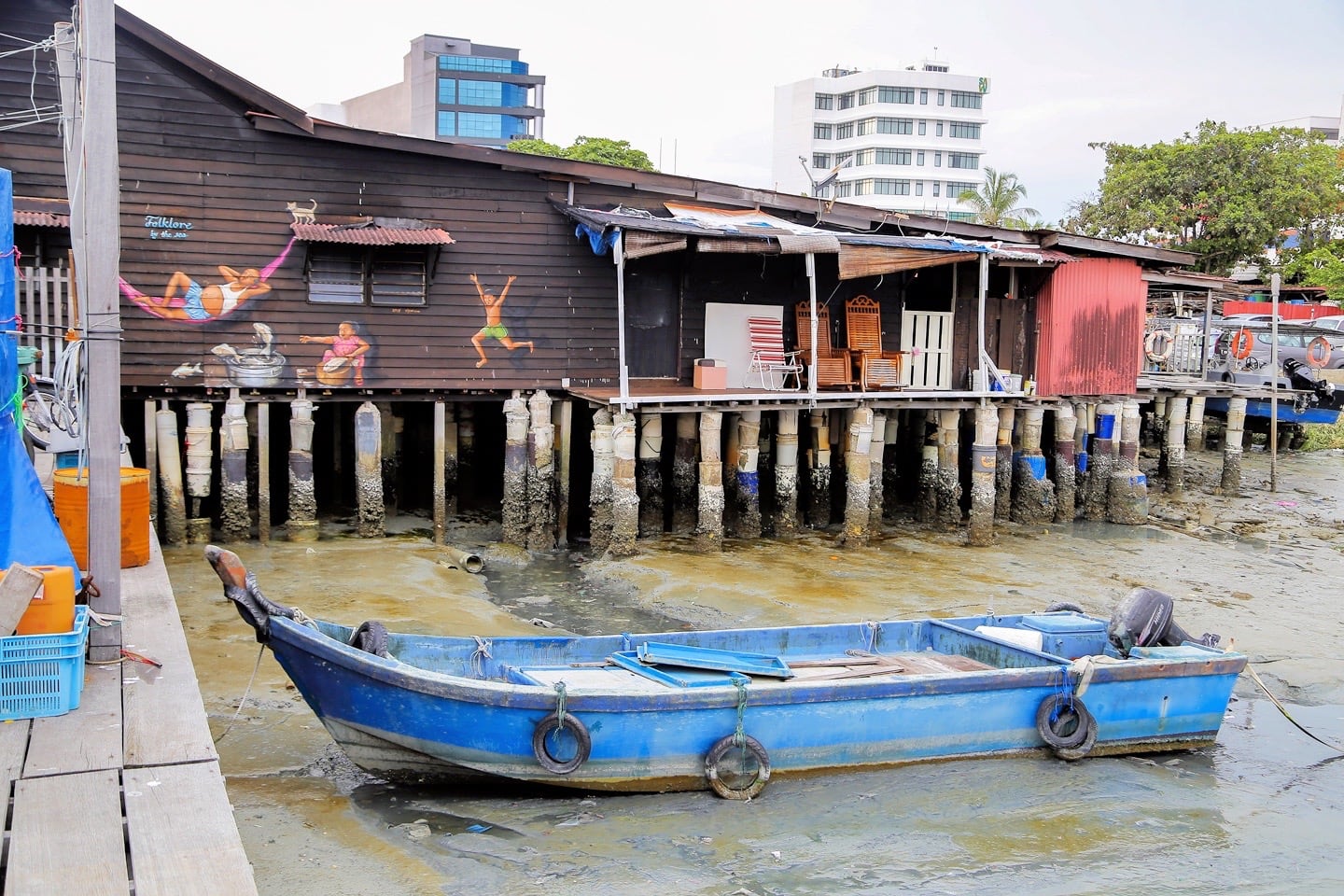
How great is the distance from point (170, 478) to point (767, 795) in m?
9.14

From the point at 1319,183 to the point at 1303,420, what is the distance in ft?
41.3

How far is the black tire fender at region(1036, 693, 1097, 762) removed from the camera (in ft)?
28.0

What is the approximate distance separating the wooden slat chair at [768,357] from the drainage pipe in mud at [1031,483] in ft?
12.4

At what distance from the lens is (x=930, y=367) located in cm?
1877

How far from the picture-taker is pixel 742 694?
25.0 ft

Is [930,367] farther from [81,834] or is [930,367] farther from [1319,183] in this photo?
[1319,183]

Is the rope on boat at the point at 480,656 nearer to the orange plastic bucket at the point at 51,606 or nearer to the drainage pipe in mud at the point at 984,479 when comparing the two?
the orange plastic bucket at the point at 51,606

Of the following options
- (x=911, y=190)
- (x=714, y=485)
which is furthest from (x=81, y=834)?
(x=911, y=190)

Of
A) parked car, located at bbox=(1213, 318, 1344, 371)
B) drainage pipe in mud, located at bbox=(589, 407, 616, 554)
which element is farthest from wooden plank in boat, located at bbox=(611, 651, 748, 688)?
parked car, located at bbox=(1213, 318, 1344, 371)

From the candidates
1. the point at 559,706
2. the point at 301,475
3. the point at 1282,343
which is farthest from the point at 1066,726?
the point at 1282,343

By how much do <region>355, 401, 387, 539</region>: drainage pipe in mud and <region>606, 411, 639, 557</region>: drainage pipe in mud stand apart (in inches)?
120

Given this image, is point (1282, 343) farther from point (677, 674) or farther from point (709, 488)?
point (677, 674)

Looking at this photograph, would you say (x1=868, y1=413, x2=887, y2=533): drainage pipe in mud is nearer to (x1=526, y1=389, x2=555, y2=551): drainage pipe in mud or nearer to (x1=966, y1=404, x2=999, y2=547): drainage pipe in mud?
(x1=966, y1=404, x2=999, y2=547): drainage pipe in mud

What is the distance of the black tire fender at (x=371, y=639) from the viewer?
7.68 metres
